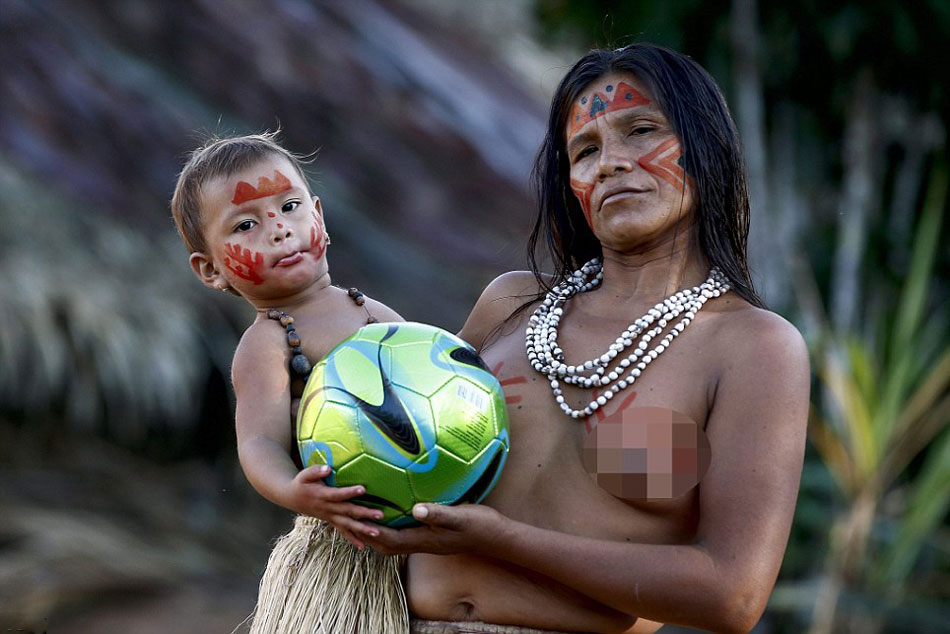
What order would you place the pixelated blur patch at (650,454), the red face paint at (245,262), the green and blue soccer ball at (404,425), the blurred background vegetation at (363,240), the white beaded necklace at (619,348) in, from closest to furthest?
the green and blue soccer ball at (404,425) < the pixelated blur patch at (650,454) < the white beaded necklace at (619,348) < the red face paint at (245,262) < the blurred background vegetation at (363,240)

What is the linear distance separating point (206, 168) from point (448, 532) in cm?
102

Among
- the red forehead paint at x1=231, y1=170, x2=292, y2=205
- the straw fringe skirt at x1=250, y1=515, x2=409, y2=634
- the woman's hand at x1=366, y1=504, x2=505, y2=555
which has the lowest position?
the straw fringe skirt at x1=250, y1=515, x2=409, y2=634

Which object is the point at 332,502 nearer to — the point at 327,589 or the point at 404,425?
the point at 404,425

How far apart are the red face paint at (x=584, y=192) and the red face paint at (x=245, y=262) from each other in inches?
27.0

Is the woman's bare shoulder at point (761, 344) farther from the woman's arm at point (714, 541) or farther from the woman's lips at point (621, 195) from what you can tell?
the woman's lips at point (621, 195)

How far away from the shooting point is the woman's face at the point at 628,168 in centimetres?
241

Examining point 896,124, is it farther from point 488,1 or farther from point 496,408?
point 496,408

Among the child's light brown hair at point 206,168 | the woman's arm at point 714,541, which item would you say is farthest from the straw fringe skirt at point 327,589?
the child's light brown hair at point 206,168

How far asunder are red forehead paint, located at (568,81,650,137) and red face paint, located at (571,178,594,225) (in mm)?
120

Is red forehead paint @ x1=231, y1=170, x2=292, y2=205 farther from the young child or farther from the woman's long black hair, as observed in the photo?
the woman's long black hair

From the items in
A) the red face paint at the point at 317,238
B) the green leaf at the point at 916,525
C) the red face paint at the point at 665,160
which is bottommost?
the green leaf at the point at 916,525

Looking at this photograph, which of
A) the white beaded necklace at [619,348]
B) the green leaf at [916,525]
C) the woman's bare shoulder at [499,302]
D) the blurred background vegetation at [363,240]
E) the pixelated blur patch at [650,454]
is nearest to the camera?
the pixelated blur patch at [650,454]

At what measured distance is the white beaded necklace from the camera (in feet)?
7.72

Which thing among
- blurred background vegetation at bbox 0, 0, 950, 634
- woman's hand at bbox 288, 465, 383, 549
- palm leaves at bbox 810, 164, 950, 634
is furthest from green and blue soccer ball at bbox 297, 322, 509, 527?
palm leaves at bbox 810, 164, 950, 634
